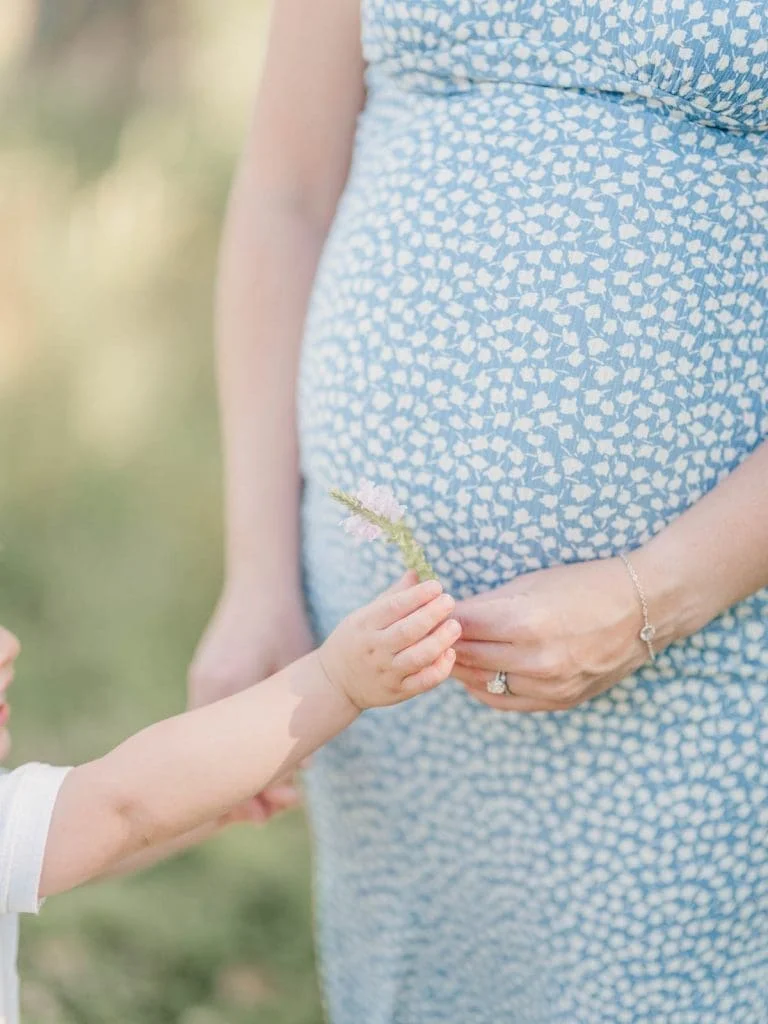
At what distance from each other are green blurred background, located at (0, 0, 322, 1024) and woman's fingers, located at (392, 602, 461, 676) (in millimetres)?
2065

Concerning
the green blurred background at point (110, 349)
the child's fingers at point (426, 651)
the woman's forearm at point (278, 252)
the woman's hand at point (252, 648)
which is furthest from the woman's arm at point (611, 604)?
the green blurred background at point (110, 349)

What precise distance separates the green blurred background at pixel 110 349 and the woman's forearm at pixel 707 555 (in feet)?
6.62

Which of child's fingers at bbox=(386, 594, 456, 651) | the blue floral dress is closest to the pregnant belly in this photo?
the blue floral dress

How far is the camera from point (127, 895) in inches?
118

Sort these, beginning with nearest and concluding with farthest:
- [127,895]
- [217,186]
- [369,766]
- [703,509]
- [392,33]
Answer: [703,509], [392,33], [369,766], [127,895], [217,186]

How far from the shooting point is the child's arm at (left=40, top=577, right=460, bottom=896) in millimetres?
1324

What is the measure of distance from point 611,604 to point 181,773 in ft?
1.63

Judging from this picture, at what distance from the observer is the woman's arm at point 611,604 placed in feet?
4.41

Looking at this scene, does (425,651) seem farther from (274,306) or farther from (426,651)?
(274,306)

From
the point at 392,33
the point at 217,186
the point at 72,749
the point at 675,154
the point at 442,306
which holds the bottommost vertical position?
the point at 72,749

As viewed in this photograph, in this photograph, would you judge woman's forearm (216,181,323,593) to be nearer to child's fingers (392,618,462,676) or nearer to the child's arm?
the child's arm

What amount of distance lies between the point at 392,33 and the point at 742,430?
63cm

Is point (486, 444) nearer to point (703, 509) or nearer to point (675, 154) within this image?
point (703, 509)

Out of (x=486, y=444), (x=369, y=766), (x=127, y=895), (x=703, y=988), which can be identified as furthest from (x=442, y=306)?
(x=127, y=895)
